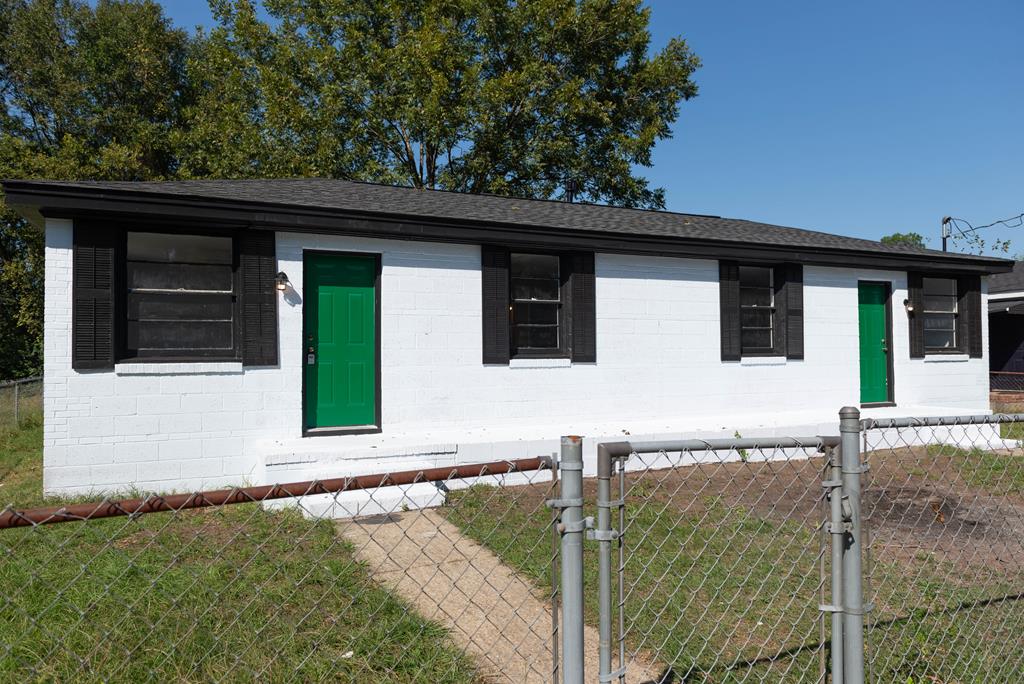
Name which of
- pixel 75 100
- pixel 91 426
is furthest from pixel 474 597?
pixel 75 100

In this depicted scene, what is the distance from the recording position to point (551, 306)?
9438 mm

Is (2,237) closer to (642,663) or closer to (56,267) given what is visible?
(56,267)

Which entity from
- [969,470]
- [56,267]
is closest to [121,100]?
[56,267]

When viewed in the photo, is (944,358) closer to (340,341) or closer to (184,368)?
(340,341)

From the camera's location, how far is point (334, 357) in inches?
318

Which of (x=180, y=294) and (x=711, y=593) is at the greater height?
(x=180, y=294)

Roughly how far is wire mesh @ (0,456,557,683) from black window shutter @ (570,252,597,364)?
357 cm

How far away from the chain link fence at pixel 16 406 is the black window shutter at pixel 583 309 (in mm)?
9314

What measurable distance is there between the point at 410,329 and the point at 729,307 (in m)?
5.14

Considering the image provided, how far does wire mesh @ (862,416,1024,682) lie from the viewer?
10.6 ft

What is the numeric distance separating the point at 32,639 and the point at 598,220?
8.69 m

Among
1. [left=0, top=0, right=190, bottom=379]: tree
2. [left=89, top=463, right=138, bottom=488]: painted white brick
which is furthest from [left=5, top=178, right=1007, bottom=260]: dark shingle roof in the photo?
[left=0, top=0, right=190, bottom=379]: tree

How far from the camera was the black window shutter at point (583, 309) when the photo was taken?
30.4 ft

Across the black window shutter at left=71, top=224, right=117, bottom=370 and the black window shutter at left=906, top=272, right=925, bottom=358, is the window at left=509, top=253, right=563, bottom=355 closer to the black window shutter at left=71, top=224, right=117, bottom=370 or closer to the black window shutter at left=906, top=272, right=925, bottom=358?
the black window shutter at left=71, top=224, right=117, bottom=370
